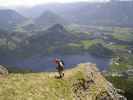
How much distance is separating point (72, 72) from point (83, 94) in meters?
5.50

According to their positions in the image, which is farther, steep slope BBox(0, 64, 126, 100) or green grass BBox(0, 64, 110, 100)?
steep slope BBox(0, 64, 126, 100)

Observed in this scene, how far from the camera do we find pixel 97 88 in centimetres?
5197

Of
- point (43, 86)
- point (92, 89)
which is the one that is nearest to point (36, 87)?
point (43, 86)

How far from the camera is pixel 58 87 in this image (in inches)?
1852

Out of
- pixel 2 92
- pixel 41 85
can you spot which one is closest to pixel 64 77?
pixel 41 85

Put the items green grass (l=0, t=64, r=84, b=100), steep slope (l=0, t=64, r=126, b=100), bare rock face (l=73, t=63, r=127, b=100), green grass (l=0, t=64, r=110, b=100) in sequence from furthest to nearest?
bare rock face (l=73, t=63, r=127, b=100) < steep slope (l=0, t=64, r=126, b=100) < green grass (l=0, t=64, r=110, b=100) < green grass (l=0, t=64, r=84, b=100)

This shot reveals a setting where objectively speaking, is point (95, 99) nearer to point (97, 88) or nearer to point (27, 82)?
point (97, 88)

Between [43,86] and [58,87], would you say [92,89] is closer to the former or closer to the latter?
[58,87]

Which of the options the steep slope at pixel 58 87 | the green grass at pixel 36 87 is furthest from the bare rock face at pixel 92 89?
the green grass at pixel 36 87

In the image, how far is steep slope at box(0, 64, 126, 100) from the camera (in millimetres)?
43000

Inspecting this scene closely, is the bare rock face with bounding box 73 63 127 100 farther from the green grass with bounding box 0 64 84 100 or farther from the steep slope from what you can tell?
the green grass with bounding box 0 64 84 100

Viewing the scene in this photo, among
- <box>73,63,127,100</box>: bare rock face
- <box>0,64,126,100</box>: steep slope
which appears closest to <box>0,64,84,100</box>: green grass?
<box>0,64,126,100</box>: steep slope

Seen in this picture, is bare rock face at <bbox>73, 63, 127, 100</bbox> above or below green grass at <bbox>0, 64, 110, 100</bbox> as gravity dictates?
below

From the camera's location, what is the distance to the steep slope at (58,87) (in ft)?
141
